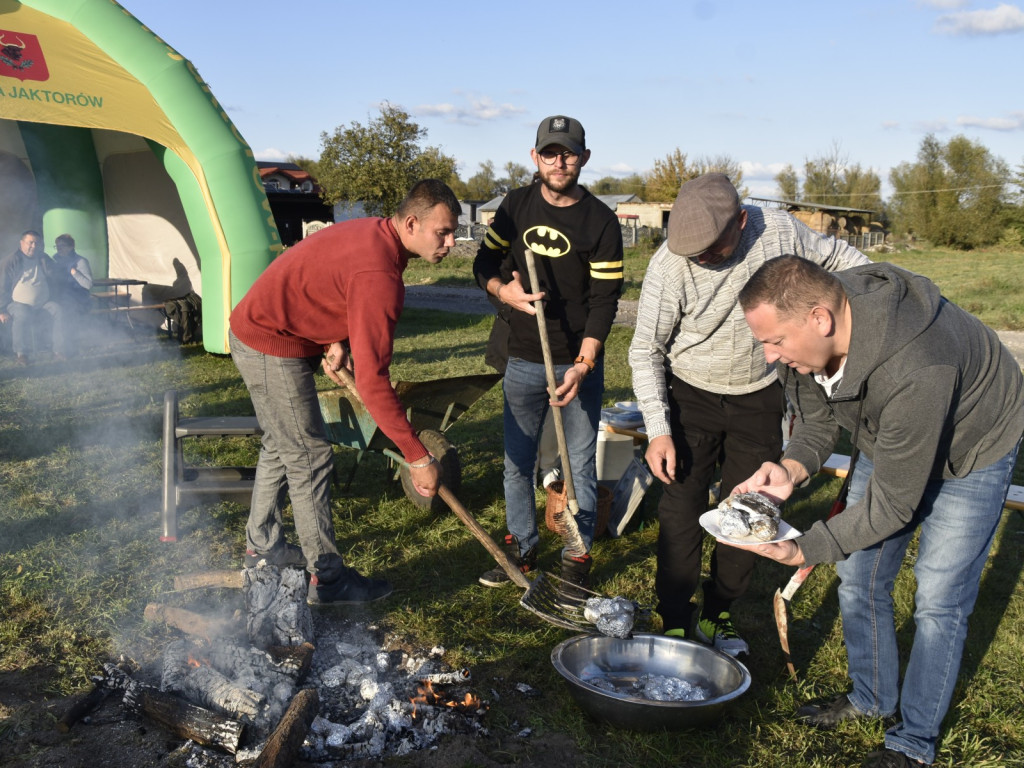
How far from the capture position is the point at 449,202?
10.3ft

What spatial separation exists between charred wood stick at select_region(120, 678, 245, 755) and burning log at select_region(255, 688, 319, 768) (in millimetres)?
130

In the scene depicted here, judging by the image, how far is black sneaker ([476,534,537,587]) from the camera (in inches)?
153

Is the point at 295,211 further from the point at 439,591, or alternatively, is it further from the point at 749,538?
the point at 749,538

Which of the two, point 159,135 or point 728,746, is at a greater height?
point 159,135

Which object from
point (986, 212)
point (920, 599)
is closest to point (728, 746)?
point (920, 599)

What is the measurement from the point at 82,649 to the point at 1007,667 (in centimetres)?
378

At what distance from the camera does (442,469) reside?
4.84m

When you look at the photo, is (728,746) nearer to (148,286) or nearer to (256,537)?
(256,537)

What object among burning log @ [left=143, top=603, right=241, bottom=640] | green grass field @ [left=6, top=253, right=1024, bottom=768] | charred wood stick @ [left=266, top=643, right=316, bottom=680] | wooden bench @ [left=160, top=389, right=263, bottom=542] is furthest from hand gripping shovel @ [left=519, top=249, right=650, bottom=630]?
wooden bench @ [left=160, top=389, right=263, bottom=542]

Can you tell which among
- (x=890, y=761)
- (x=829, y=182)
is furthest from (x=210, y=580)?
(x=829, y=182)

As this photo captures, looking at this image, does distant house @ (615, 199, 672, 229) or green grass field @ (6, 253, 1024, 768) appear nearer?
green grass field @ (6, 253, 1024, 768)

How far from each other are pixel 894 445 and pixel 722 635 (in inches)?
58.8

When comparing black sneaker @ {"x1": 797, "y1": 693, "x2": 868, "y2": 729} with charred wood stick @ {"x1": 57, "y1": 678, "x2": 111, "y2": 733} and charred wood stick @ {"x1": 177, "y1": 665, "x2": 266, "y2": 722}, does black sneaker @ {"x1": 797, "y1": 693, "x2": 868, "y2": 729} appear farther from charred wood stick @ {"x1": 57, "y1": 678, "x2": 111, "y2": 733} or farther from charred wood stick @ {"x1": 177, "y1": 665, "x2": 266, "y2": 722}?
charred wood stick @ {"x1": 57, "y1": 678, "x2": 111, "y2": 733}

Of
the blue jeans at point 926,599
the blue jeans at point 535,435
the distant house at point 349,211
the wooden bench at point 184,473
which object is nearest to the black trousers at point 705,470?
the blue jeans at point 926,599
